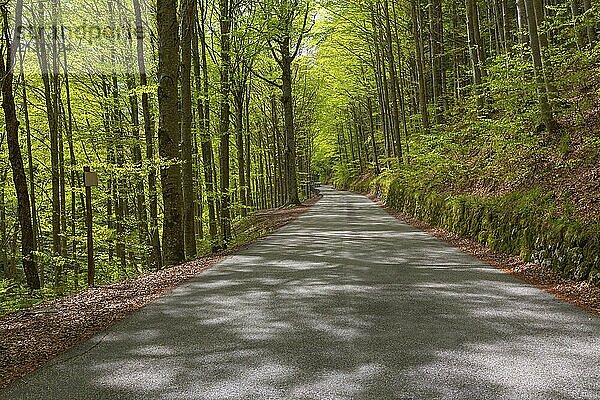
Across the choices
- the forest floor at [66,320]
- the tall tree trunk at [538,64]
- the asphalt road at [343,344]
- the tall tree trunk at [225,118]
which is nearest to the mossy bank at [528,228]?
the asphalt road at [343,344]

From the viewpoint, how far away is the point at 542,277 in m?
7.59

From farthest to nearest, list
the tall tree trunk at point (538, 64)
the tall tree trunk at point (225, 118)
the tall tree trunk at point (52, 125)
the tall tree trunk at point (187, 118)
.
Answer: the tall tree trunk at point (225, 118) < the tall tree trunk at point (52, 125) < the tall tree trunk at point (187, 118) < the tall tree trunk at point (538, 64)

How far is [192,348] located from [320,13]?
26483 millimetres

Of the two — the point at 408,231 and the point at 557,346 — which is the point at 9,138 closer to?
the point at 408,231

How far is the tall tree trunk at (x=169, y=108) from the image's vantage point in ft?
36.2

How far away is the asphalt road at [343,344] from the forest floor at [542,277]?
26 centimetres

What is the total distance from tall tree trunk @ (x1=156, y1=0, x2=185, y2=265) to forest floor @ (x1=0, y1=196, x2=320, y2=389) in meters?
1.79

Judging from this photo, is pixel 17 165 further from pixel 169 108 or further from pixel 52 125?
pixel 169 108

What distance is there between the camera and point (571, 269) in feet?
23.4

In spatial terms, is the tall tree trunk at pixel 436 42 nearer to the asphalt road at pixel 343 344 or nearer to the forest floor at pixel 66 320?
the asphalt road at pixel 343 344

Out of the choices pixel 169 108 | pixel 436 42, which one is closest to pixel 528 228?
pixel 169 108

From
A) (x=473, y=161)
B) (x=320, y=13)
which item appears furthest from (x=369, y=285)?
(x=320, y=13)

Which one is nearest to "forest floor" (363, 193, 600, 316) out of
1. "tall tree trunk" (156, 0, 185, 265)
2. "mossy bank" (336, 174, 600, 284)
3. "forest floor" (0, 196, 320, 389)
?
"mossy bank" (336, 174, 600, 284)

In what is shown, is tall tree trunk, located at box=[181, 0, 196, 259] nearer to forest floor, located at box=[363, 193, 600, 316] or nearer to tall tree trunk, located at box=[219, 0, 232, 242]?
tall tree trunk, located at box=[219, 0, 232, 242]
